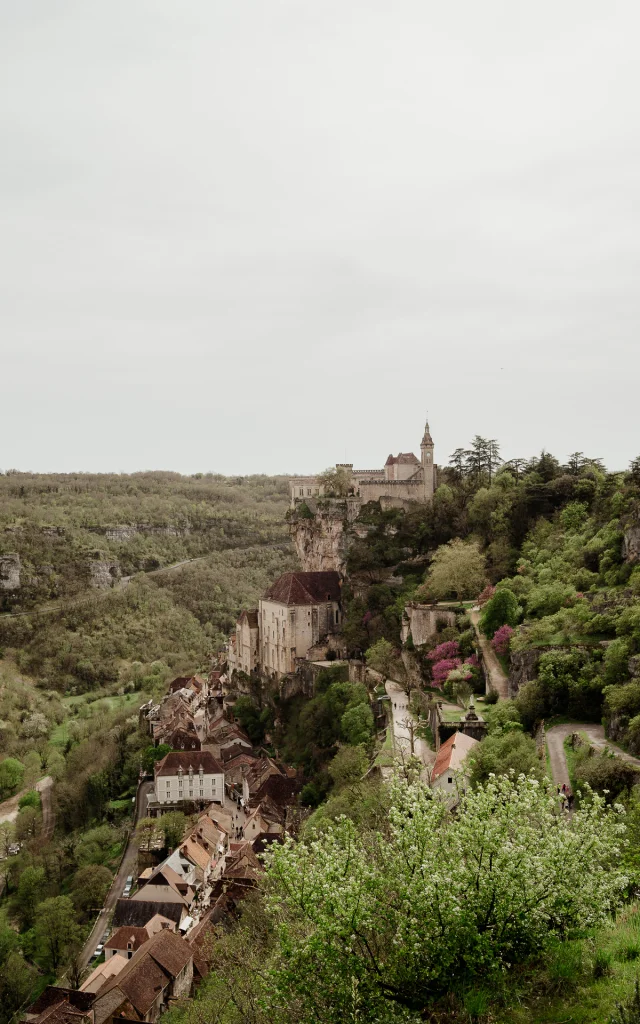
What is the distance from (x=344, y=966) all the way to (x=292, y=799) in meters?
30.9

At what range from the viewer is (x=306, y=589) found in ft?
171

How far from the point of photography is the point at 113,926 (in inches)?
1288

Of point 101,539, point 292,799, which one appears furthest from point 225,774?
point 101,539

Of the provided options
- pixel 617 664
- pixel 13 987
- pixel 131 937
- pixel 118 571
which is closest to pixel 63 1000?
pixel 131 937

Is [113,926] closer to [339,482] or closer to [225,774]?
[225,774]

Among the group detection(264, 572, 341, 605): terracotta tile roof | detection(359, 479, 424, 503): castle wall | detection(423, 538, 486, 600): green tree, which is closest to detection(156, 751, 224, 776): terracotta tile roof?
detection(264, 572, 341, 605): terracotta tile roof

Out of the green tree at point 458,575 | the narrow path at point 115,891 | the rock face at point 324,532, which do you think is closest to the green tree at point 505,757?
the green tree at point 458,575

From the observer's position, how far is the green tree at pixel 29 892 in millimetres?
39812

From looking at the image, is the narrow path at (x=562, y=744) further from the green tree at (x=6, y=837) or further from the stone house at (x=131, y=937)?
the green tree at (x=6, y=837)

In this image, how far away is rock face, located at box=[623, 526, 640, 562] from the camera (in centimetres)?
3161

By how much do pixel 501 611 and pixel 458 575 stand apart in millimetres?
6807

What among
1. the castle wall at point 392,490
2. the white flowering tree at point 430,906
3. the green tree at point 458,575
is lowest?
the white flowering tree at point 430,906

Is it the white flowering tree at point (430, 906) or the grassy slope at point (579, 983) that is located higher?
the white flowering tree at point (430, 906)

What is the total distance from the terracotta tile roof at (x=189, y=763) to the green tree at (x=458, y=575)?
1502 cm
